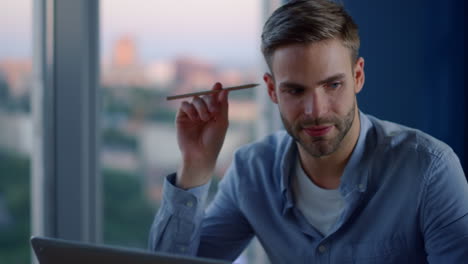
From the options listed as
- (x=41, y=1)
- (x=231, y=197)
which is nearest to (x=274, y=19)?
(x=231, y=197)

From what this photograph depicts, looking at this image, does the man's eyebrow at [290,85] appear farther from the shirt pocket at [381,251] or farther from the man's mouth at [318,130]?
the shirt pocket at [381,251]

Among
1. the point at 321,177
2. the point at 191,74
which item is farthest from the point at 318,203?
the point at 191,74

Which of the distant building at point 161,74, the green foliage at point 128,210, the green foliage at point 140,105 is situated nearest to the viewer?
the distant building at point 161,74

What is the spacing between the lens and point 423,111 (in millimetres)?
1690

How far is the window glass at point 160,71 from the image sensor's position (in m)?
2.57

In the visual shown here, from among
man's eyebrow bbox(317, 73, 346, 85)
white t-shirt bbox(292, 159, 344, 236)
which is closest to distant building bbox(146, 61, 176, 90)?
white t-shirt bbox(292, 159, 344, 236)

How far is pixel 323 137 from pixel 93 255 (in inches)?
25.9

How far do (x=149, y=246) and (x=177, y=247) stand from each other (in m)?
0.11

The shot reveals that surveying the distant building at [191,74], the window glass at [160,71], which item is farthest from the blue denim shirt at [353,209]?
the distant building at [191,74]

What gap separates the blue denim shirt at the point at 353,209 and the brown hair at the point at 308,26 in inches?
9.9

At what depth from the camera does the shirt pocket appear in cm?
134

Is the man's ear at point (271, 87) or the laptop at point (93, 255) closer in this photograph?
the laptop at point (93, 255)

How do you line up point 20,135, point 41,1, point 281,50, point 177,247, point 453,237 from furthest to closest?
point 20,135, point 41,1, point 177,247, point 281,50, point 453,237

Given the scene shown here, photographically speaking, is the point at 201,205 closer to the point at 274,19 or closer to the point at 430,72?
the point at 274,19
